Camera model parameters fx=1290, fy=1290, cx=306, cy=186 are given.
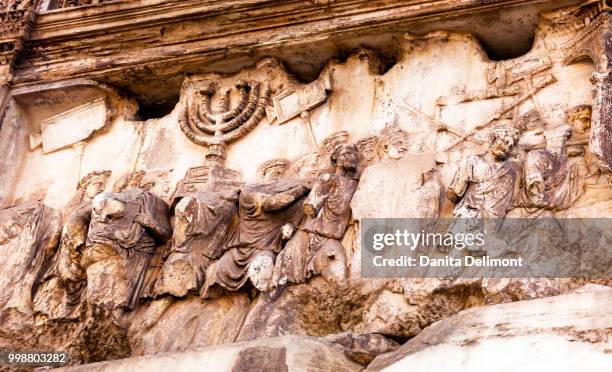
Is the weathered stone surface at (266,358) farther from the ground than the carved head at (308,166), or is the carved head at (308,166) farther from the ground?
the carved head at (308,166)

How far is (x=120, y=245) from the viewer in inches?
384

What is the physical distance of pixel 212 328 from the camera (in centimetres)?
922

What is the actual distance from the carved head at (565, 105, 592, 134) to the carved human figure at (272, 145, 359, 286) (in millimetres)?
1594

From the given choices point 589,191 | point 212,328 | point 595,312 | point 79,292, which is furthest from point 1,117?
point 595,312

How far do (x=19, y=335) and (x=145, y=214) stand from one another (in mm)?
1363

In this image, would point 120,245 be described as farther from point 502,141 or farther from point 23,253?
point 502,141

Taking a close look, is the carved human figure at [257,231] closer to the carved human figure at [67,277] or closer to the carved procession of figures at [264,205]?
the carved procession of figures at [264,205]

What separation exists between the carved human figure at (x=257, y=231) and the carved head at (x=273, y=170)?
0.27 m

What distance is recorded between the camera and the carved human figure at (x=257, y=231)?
30.5 ft

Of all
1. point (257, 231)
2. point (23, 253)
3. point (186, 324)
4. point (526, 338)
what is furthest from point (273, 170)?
point (526, 338)

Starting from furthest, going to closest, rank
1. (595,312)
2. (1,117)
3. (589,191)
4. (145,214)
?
1. (1,117)
2. (145,214)
3. (589,191)
4. (595,312)

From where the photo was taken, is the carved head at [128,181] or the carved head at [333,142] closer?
the carved head at [333,142]

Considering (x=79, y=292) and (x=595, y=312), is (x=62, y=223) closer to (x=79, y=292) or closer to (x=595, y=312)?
(x=79, y=292)

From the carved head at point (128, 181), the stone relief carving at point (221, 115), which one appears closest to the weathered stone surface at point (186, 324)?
the carved head at point (128, 181)
